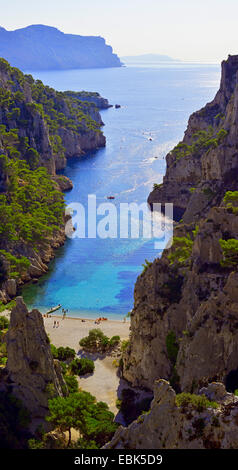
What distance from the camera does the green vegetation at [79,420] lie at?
3428 centimetres

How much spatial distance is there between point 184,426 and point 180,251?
23.9 meters

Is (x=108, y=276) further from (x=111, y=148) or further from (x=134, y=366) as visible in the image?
(x=111, y=148)

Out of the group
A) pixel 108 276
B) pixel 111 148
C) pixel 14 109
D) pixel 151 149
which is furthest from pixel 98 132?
pixel 108 276

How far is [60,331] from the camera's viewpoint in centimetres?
5781

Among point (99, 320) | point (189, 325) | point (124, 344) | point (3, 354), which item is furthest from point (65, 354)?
point (189, 325)

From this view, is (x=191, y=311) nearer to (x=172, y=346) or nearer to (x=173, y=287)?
(x=172, y=346)

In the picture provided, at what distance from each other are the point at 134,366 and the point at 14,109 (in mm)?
81409

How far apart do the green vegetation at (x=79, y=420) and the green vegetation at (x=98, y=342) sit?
1576 cm

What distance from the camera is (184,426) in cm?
2439

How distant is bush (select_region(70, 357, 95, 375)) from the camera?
4762 cm

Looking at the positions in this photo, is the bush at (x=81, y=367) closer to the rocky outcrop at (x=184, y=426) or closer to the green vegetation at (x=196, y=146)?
the rocky outcrop at (x=184, y=426)

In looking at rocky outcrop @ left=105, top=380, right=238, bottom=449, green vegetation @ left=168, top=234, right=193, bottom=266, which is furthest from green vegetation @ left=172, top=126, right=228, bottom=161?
rocky outcrop @ left=105, top=380, right=238, bottom=449

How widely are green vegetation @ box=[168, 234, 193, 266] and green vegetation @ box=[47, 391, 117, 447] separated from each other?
14255 millimetres

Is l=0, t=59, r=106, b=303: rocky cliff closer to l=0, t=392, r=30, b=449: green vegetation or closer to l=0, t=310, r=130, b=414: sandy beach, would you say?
l=0, t=310, r=130, b=414: sandy beach
